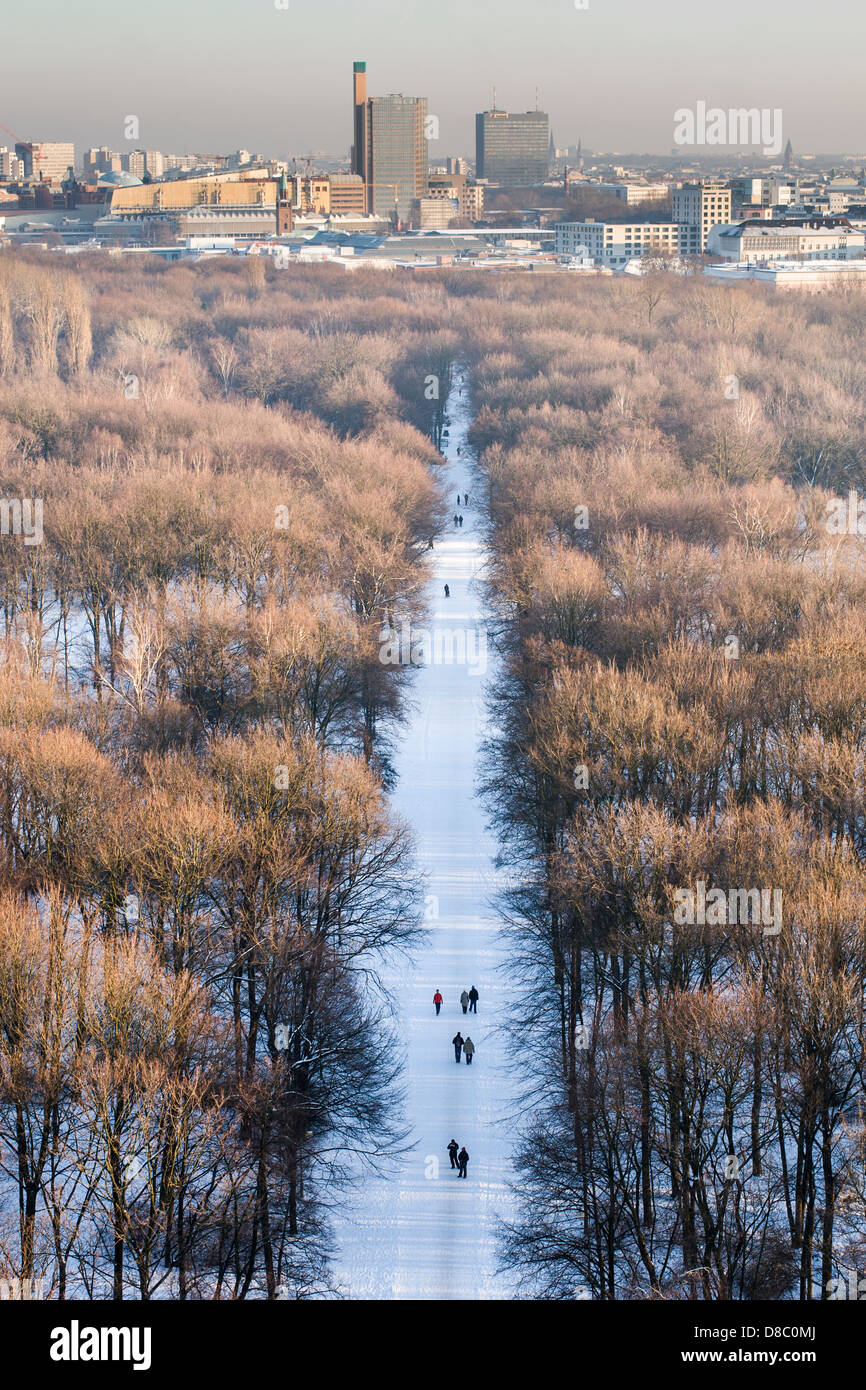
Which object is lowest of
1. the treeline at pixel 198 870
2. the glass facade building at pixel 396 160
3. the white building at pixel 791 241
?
the treeline at pixel 198 870

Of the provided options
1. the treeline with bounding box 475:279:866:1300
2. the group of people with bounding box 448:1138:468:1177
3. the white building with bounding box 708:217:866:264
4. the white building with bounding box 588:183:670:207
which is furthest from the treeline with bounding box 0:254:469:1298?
the white building with bounding box 588:183:670:207

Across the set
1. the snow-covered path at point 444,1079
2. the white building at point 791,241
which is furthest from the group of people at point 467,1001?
the white building at point 791,241

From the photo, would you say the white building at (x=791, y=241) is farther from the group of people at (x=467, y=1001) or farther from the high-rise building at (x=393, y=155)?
the group of people at (x=467, y=1001)

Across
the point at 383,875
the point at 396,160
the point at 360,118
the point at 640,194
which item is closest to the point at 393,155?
the point at 396,160

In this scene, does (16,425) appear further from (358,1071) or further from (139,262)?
(139,262)

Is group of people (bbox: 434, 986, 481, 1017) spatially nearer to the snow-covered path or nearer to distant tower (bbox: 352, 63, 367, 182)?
the snow-covered path
